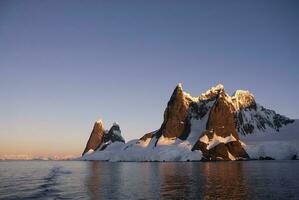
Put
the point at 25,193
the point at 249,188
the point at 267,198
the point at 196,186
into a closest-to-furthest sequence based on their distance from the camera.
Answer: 1. the point at 267,198
2. the point at 25,193
3. the point at 249,188
4. the point at 196,186

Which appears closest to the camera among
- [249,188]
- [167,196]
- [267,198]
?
[267,198]

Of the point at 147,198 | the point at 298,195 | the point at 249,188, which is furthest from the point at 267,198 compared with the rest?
the point at 147,198

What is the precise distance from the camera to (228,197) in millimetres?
49938

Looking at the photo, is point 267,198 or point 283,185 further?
point 283,185

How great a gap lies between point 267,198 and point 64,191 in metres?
30.0

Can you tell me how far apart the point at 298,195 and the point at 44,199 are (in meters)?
33.3

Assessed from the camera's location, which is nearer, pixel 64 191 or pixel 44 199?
pixel 44 199

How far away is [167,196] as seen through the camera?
51.7m

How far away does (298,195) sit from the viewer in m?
49.8

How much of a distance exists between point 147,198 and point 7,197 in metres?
18.7

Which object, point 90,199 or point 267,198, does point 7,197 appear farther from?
point 267,198

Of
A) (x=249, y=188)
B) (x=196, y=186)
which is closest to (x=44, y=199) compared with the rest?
(x=196, y=186)

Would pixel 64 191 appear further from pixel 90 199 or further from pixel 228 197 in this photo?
pixel 228 197

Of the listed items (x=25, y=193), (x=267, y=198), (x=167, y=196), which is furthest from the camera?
(x=25, y=193)
